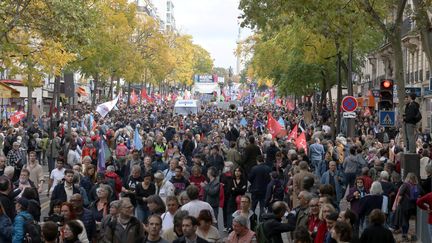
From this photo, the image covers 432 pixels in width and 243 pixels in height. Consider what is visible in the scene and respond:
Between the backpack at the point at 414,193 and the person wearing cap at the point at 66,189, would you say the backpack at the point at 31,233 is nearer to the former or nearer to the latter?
the person wearing cap at the point at 66,189

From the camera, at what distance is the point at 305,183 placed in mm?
13875

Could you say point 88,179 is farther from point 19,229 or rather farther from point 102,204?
point 19,229

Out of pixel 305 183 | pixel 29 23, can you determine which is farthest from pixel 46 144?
pixel 305 183

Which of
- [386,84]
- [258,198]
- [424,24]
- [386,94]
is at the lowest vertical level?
[258,198]

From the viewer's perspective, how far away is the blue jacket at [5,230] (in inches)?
419

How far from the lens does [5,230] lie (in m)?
10.6

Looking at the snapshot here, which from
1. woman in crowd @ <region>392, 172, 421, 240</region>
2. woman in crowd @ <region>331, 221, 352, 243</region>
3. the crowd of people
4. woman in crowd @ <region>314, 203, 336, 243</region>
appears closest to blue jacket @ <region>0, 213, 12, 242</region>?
the crowd of people

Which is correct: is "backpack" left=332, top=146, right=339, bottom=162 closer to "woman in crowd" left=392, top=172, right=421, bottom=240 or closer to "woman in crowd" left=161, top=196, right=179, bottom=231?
"woman in crowd" left=392, top=172, right=421, bottom=240

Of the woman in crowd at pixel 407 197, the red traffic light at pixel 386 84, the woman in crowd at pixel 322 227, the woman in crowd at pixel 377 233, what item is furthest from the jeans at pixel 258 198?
the woman in crowd at pixel 377 233

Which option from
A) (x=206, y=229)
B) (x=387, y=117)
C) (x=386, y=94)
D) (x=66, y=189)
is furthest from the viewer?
(x=387, y=117)

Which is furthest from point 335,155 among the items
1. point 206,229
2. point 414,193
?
point 206,229

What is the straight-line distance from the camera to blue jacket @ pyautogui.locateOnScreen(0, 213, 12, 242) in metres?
10.6

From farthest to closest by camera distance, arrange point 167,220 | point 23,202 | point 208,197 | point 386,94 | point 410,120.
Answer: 1. point 386,94
2. point 410,120
3. point 208,197
4. point 23,202
5. point 167,220

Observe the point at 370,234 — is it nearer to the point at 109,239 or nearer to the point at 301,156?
the point at 109,239
